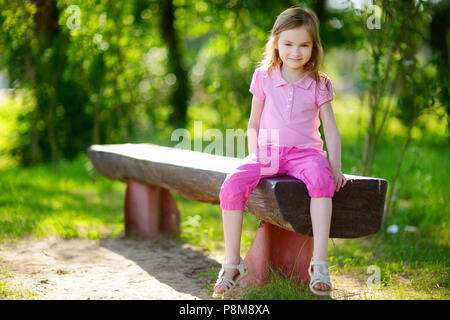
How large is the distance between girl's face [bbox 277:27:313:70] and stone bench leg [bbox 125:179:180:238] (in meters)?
1.89

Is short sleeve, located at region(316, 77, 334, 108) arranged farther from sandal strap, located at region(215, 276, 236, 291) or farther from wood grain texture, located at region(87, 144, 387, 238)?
sandal strap, located at region(215, 276, 236, 291)

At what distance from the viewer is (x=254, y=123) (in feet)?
9.94

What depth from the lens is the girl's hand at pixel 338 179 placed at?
265 centimetres

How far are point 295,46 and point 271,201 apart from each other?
80 cm

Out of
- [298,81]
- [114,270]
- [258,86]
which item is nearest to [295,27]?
[298,81]

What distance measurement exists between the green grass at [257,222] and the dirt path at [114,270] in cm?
14

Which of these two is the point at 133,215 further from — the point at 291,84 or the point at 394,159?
the point at 394,159

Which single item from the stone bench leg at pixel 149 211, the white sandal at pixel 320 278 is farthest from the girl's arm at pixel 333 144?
the stone bench leg at pixel 149 211

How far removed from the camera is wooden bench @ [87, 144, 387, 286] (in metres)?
2.64

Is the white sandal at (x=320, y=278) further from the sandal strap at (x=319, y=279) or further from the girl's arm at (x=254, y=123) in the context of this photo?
the girl's arm at (x=254, y=123)

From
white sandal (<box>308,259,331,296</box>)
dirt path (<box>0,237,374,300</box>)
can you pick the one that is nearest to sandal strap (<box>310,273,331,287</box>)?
white sandal (<box>308,259,331,296</box>)

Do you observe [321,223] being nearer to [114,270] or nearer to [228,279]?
[228,279]

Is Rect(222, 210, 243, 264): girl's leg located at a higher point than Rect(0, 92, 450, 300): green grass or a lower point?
higher
